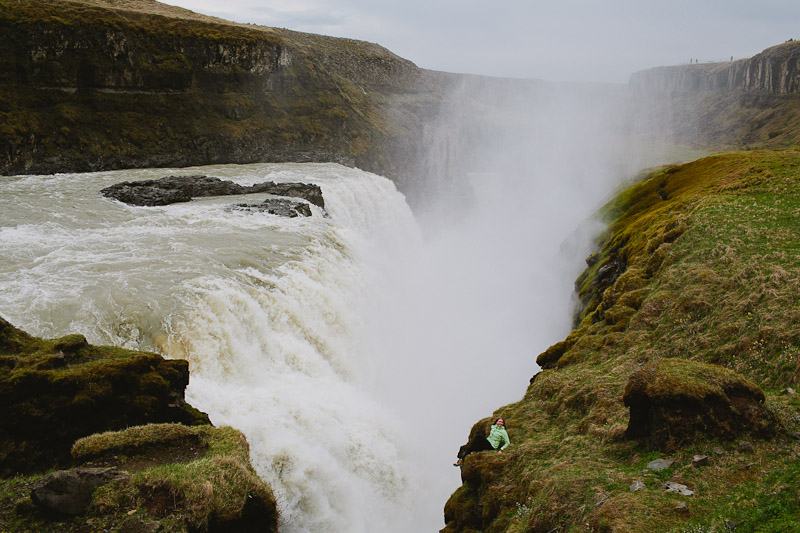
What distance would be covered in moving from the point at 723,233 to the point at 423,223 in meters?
54.2

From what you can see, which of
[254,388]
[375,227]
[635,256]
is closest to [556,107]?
[375,227]

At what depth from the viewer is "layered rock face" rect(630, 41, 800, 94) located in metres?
107

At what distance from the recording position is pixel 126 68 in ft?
158

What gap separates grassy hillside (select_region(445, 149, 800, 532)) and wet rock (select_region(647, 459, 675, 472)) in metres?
0.11

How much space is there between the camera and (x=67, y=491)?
25.9 feet

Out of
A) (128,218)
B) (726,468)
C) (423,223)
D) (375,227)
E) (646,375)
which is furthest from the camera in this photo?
(423,223)

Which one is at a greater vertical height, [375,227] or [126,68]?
[126,68]

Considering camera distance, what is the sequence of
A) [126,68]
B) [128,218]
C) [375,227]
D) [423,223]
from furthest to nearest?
[423,223] → [126,68] → [375,227] → [128,218]

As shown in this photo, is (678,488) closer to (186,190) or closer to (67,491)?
(67,491)

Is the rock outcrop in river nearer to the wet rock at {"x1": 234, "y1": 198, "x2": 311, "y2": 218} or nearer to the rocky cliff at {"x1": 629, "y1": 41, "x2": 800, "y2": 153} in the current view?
the wet rock at {"x1": 234, "y1": 198, "x2": 311, "y2": 218}

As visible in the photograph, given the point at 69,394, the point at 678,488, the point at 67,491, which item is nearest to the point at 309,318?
the point at 69,394

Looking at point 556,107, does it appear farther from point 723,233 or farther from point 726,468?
point 726,468

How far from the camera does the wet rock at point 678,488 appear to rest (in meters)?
8.21

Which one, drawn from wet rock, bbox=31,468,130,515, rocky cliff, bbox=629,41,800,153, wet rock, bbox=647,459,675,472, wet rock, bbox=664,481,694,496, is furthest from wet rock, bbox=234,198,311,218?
rocky cliff, bbox=629,41,800,153
